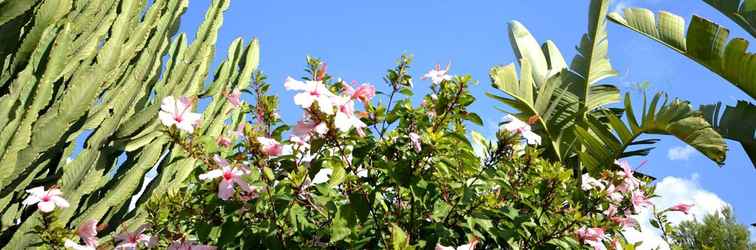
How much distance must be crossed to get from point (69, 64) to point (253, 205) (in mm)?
1792

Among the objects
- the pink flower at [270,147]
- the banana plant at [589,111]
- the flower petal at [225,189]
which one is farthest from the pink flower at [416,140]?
the banana plant at [589,111]

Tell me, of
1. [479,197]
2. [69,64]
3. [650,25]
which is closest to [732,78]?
[650,25]

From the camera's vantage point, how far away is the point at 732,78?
233 inches

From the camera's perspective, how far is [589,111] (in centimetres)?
731

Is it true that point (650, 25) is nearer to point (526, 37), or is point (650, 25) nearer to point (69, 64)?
point (526, 37)

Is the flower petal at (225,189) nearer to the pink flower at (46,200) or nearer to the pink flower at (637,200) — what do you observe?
the pink flower at (46,200)

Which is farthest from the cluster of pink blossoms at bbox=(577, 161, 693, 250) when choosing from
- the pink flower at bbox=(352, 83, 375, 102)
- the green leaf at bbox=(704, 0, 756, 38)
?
the green leaf at bbox=(704, 0, 756, 38)

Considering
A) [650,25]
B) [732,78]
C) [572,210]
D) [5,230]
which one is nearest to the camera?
[572,210]

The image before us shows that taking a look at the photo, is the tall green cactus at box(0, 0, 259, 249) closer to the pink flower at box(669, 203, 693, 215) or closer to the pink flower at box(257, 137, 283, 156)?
the pink flower at box(257, 137, 283, 156)

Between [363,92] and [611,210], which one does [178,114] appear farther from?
[611,210]

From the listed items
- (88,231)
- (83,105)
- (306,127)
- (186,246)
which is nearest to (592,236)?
(306,127)

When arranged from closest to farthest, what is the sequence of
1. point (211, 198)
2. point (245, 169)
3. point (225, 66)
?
point (245, 169), point (211, 198), point (225, 66)

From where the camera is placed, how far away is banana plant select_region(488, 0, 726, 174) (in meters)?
5.85

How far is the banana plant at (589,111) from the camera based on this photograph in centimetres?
585
